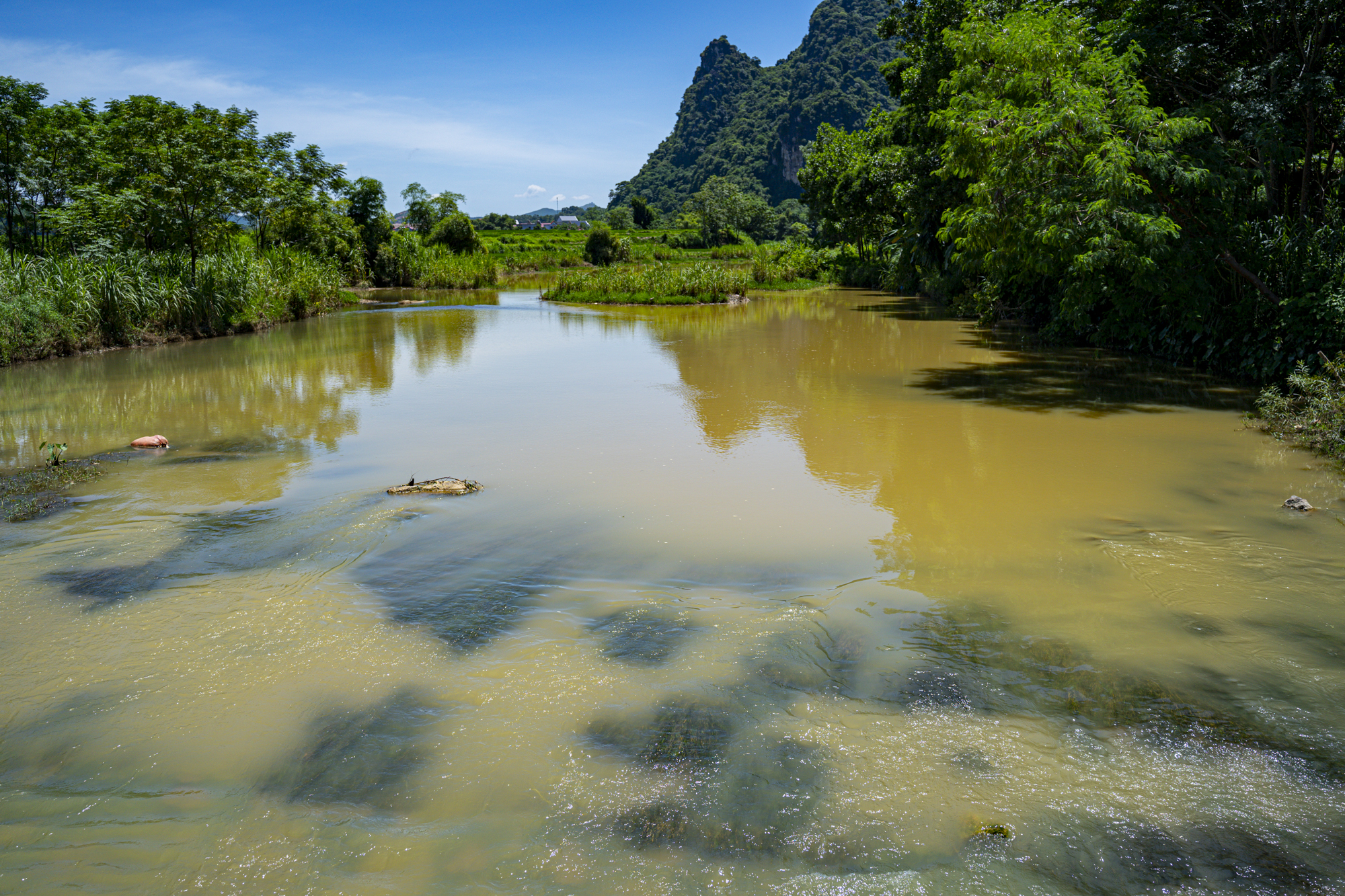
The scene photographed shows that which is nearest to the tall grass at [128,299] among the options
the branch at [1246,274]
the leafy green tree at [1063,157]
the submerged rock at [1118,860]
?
the leafy green tree at [1063,157]

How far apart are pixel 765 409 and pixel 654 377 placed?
12.2 feet

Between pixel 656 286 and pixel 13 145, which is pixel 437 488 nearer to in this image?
pixel 13 145

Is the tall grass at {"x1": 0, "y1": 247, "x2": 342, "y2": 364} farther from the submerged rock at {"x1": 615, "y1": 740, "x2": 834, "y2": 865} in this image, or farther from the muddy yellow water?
the submerged rock at {"x1": 615, "y1": 740, "x2": 834, "y2": 865}

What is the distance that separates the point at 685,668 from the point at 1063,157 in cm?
1032

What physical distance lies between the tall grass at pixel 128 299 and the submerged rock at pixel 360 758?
16.6 meters

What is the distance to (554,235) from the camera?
78625mm

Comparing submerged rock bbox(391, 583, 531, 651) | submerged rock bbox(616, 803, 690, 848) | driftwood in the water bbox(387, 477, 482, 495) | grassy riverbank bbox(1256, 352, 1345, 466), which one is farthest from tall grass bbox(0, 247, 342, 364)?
grassy riverbank bbox(1256, 352, 1345, 466)

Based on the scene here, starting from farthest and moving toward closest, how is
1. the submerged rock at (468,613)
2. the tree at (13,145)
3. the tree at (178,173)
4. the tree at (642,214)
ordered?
the tree at (642,214), the tree at (13,145), the tree at (178,173), the submerged rock at (468,613)

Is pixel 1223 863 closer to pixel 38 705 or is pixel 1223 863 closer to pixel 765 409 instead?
pixel 38 705

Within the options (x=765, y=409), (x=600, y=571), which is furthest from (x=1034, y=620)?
(x=765, y=409)

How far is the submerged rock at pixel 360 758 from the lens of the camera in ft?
10.7

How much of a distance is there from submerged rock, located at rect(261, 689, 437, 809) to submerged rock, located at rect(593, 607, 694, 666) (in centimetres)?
109

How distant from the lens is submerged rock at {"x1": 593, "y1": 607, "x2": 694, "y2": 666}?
4.37 meters

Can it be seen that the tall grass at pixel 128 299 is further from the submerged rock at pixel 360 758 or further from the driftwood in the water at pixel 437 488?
the submerged rock at pixel 360 758
